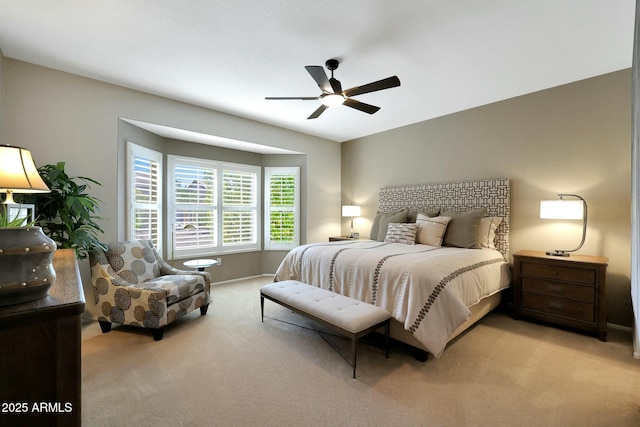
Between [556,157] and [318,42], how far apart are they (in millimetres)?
3142

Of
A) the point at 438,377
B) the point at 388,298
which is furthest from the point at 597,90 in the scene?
the point at 438,377

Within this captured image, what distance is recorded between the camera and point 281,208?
5.32 metres

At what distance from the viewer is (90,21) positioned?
7.16 ft

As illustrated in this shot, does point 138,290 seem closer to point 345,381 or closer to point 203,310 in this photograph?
point 203,310

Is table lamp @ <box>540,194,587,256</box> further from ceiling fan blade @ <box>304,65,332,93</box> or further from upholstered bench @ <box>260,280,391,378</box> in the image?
ceiling fan blade @ <box>304,65,332,93</box>

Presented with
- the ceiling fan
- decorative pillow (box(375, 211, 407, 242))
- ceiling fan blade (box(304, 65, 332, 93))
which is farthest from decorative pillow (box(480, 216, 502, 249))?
ceiling fan blade (box(304, 65, 332, 93))

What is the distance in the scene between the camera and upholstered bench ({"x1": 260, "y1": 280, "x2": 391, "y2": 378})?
83.0 inches

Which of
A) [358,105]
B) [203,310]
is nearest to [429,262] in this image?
[358,105]

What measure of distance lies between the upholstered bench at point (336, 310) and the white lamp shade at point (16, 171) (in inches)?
77.4

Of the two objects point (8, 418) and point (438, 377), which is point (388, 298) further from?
point (8, 418)

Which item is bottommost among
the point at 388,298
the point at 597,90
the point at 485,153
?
the point at 388,298

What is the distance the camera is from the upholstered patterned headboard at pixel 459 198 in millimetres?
3682

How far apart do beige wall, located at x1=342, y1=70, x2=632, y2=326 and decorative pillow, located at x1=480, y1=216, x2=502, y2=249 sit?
10.7 inches

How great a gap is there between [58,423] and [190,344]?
209cm
